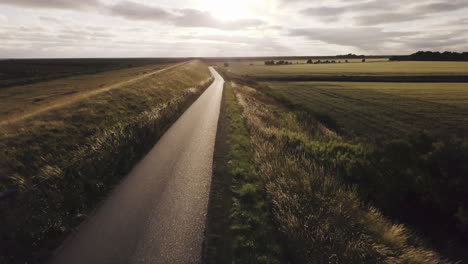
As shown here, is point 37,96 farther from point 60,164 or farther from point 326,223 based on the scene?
point 326,223

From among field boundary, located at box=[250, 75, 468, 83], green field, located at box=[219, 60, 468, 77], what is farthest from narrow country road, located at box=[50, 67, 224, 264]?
green field, located at box=[219, 60, 468, 77]

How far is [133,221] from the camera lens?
285 inches

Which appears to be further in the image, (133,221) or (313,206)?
(313,206)

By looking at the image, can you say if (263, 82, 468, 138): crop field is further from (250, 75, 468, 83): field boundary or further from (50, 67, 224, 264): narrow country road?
(250, 75, 468, 83): field boundary

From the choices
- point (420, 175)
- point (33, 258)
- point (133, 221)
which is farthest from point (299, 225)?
point (33, 258)

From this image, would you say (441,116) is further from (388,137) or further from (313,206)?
(313,206)

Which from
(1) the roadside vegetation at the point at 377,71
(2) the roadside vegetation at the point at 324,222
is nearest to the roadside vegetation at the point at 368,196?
(2) the roadside vegetation at the point at 324,222

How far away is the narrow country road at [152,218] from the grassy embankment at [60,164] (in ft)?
2.08

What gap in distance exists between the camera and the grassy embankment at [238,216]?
601cm

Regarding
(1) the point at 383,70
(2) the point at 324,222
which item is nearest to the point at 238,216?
(2) the point at 324,222

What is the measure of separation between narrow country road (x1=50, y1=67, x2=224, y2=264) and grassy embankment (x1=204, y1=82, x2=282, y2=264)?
0.34m

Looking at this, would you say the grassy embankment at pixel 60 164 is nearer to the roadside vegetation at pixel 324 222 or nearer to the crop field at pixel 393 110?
the roadside vegetation at pixel 324 222

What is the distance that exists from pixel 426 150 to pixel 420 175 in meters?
2.34

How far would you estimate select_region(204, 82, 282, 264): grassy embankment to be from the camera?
6.01 m
